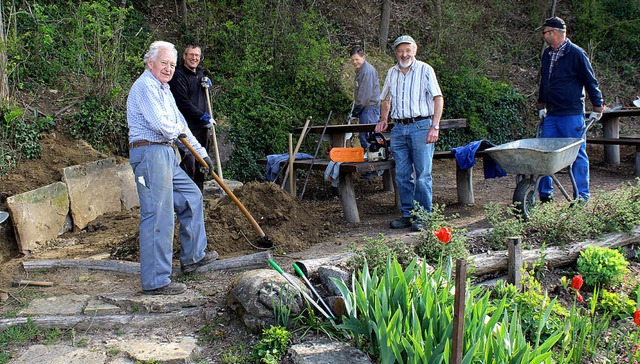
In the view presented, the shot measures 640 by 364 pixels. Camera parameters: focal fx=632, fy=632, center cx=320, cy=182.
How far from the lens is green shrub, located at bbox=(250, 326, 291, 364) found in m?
3.51

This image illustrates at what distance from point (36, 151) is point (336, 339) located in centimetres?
525

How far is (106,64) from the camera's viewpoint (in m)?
8.66

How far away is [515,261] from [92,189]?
503 centimetres

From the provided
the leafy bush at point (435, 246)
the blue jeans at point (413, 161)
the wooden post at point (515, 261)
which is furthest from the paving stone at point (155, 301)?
the blue jeans at point (413, 161)

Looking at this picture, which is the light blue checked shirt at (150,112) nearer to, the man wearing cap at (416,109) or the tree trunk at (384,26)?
the man wearing cap at (416,109)

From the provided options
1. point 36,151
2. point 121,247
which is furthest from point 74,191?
point 121,247

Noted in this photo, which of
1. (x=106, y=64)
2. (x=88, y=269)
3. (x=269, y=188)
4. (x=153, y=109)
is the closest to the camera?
(x=153, y=109)

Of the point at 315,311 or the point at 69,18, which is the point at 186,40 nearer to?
the point at 69,18

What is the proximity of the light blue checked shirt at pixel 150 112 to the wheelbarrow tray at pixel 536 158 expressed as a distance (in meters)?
3.09

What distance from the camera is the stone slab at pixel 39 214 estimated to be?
20.6 feet

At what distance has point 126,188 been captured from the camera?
315 inches

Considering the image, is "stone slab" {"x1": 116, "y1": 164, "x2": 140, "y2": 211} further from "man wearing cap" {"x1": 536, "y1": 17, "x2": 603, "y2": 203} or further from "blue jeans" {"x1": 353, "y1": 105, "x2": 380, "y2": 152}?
"man wearing cap" {"x1": 536, "y1": 17, "x2": 603, "y2": 203}

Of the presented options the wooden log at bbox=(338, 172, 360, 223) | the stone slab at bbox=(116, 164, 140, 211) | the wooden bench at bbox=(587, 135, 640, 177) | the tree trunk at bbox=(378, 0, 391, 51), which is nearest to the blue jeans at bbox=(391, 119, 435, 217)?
the wooden log at bbox=(338, 172, 360, 223)

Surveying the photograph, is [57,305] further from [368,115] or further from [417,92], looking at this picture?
[368,115]
